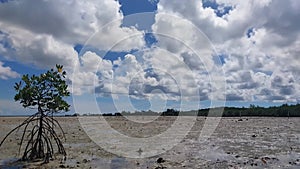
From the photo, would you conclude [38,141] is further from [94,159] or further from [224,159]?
[224,159]

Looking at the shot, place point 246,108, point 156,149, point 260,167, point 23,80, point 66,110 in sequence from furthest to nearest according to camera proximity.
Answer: point 246,108, point 156,149, point 66,110, point 23,80, point 260,167

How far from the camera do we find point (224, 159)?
39.0 feet

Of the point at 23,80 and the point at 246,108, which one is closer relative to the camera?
the point at 23,80

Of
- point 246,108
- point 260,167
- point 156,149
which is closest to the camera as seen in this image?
point 260,167

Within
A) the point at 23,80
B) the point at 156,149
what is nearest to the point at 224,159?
the point at 156,149

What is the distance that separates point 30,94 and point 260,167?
8.49 metres

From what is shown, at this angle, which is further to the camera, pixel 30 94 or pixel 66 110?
pixel 66 110

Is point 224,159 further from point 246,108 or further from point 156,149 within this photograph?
point 246,108

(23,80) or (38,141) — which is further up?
(23,80)

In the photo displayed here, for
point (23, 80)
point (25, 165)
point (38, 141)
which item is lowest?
point (25, 165)

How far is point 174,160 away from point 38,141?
17.2 ft

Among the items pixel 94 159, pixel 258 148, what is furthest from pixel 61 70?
pixel 258 148

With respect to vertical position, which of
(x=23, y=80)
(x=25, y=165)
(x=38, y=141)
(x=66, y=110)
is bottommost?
(x=25, y=165)

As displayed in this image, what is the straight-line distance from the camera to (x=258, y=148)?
1470cm
